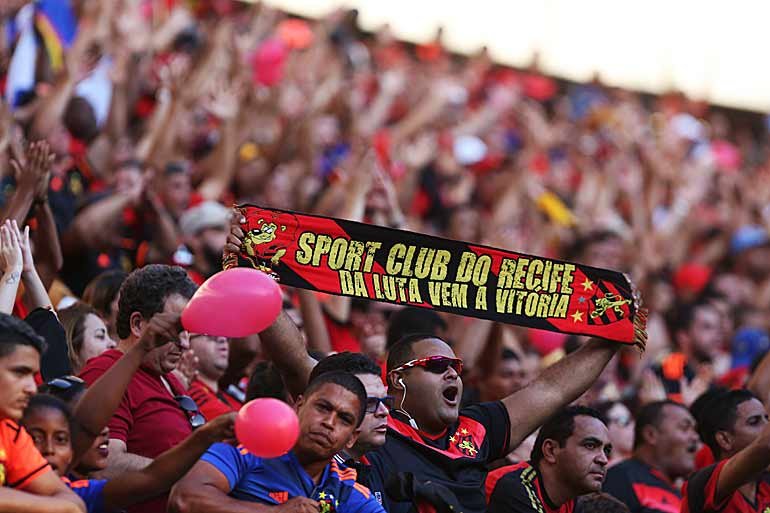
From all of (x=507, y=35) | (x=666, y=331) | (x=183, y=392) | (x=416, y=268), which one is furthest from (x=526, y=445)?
(x=507, y=35)

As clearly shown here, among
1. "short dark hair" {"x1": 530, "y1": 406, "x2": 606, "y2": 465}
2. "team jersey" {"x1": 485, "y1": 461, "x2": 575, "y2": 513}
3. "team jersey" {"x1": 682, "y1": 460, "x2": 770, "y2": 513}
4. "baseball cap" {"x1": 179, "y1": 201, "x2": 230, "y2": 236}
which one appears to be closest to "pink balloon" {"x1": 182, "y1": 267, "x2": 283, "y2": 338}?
"team jersey" {"x1": 485, "y1": 461, "x2": 575, "y2": 513}

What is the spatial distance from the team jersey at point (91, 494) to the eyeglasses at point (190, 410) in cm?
89

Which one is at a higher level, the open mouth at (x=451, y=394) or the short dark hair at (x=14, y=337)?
the open mouth at (x=451, y=394)

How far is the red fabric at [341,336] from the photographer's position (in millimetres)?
8477

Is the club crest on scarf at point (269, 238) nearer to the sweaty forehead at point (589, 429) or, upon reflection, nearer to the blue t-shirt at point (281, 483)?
the blue t-shirt at point (281, 483)

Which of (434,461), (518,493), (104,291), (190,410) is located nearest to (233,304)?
(190,410)

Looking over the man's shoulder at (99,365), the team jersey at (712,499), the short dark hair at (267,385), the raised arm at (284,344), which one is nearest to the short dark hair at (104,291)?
the short dark hair at (267,385)

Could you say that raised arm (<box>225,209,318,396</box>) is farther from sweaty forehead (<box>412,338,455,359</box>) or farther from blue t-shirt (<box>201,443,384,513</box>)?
blue t-shirt (<box>201,443,384,513</box>)

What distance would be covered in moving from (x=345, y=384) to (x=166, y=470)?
0.79 meters

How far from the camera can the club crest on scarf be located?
20.3ft

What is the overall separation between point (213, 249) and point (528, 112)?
788cm

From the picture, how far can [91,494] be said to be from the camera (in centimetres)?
504

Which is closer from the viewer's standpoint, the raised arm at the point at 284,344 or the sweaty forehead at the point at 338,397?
the sweaty forehead at the point at 338,397

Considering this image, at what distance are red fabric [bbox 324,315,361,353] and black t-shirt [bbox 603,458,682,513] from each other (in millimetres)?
1646
